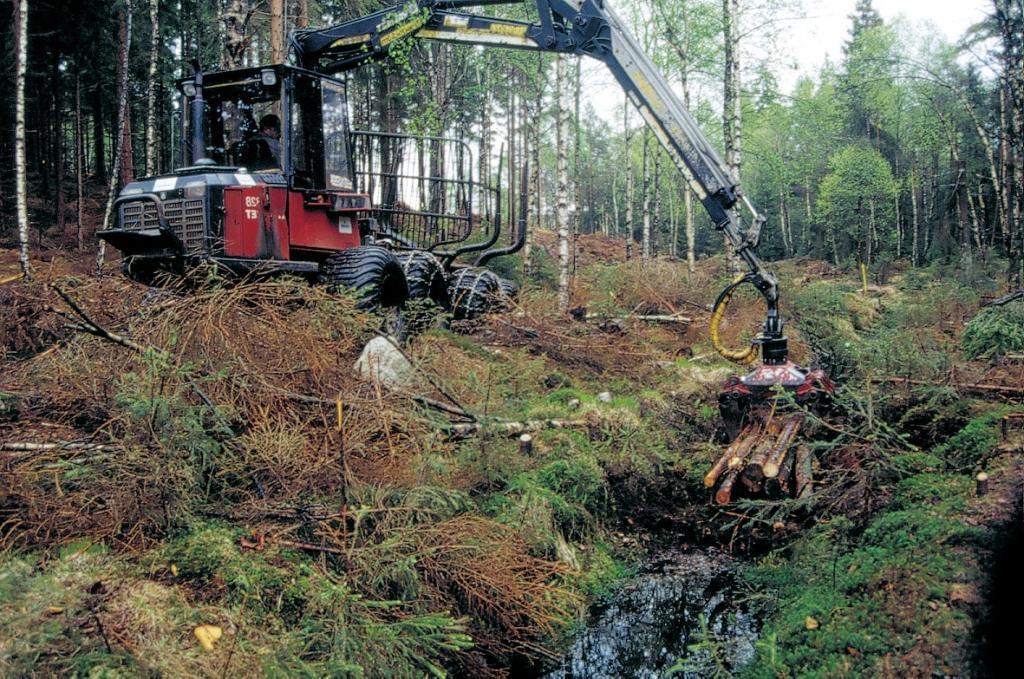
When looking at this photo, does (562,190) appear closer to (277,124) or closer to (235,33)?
(235,33)

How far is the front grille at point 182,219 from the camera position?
721 cm

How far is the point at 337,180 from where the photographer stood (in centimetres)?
832

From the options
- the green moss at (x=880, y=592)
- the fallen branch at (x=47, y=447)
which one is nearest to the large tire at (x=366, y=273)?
the fallen branch at (x=47, y=447)

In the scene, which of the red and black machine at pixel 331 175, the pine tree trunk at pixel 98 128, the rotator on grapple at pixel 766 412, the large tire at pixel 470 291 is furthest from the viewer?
the pine tree trunk at pixel 98 128

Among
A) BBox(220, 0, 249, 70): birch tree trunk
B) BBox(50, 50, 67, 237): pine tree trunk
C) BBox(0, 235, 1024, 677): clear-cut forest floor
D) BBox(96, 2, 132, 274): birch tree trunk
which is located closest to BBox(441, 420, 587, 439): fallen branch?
BBox(0, 235, 1024, 677): clear-cut forest floor

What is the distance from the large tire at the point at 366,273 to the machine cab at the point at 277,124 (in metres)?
0.84

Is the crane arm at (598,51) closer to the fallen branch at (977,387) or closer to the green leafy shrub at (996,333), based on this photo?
the fallen branch at (977,387)

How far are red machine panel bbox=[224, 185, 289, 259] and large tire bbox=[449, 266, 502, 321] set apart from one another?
9.50 ft

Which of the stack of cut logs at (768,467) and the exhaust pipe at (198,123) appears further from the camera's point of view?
the exhaust pipe at (198,123)

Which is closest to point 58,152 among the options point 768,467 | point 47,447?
point 47,447

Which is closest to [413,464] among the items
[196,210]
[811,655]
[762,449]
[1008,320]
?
[811,655]

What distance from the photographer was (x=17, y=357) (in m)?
5.84

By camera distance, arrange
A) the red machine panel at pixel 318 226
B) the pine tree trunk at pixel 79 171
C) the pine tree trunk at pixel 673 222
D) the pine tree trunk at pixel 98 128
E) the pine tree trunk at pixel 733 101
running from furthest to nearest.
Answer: the pine tree trunk at pixel 673 222 → the pine tree trunk at pixel 98 128 → the pine tree trunk at pixel 79 171 → the pine tree trunk at pixel 733 101 → the red machine panel at pixel 318 226

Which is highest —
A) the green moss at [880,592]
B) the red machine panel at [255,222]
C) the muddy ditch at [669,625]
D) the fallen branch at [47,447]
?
the red machine panel at [255,222]
